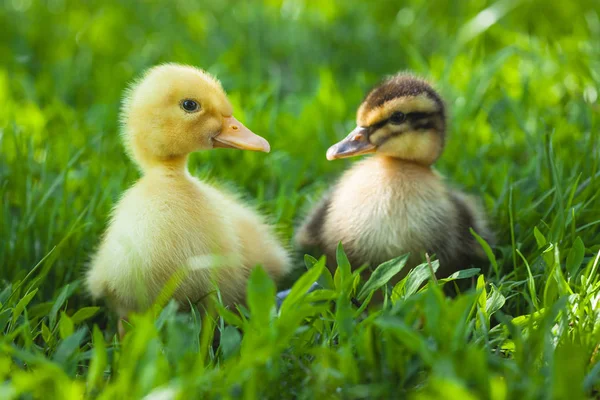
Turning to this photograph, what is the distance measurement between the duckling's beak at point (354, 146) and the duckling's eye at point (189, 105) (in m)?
0.53

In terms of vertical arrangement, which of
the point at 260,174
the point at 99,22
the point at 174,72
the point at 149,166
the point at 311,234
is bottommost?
the point at 311,234

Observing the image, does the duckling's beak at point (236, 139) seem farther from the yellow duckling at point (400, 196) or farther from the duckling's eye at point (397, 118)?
the duckling's eye at point (397, 118)

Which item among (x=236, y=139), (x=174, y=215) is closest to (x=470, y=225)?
(x=236, y=139)

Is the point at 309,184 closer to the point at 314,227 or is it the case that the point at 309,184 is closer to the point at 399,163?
the point at 314,227

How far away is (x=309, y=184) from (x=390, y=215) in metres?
0.94

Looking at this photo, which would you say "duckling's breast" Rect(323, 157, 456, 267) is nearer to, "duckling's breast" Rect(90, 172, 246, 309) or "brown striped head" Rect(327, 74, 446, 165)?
"brown striped head" Rect(327, 74, 446, 165)

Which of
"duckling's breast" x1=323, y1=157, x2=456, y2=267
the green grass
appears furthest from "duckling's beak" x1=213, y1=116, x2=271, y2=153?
the green grass

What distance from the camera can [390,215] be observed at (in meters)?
2.70

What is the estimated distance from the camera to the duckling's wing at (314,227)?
292 centimetres

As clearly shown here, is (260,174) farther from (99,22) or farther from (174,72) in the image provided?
(99,22)

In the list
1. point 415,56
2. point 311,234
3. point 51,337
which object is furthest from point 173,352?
point 415,56

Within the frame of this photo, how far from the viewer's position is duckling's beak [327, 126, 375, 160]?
2.77 meters

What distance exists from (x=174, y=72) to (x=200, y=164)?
1.02 meters

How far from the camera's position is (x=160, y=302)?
87.2 inches
